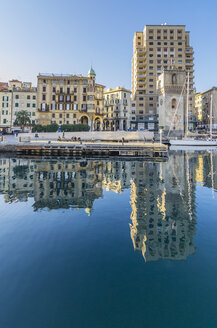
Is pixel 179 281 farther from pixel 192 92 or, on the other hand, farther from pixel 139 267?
pixel 192 92

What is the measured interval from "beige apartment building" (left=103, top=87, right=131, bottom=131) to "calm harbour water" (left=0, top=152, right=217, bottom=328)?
243 ft

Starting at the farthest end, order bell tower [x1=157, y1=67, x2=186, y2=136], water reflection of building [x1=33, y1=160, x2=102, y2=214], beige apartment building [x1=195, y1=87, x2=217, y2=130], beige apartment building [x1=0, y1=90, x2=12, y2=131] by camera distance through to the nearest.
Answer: beige apartment building [x1=195, y1=87, x2=217, y2=130]
beige apartment building [x1=0, y1=90, x2=12, y2=131]
bell tower [x1=157, y1=67, x2=186, y2=136]
water reflection of building [x1=33, y1=160, x2=102, y2=214]

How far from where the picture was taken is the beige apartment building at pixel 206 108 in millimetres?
93938

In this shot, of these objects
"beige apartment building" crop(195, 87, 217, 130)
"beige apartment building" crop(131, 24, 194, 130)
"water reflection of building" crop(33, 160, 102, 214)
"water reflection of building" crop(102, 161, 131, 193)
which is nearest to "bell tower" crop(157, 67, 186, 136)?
"beige apartment building" crop(131, 24, 194, 130)

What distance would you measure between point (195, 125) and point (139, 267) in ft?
331

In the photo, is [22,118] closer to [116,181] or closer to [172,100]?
[172,100]

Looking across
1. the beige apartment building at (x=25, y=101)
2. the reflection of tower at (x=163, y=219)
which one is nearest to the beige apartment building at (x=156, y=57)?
the beige apartment building at (x=25, y=101)

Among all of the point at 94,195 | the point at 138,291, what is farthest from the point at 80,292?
the point at 94,195

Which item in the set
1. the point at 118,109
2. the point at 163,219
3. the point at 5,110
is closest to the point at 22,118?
the point at 5,110

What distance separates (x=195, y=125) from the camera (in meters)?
100

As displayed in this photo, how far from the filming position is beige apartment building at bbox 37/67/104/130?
75312 mm

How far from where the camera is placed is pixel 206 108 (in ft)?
332

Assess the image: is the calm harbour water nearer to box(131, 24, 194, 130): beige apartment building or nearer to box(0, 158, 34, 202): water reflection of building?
box(0, 158, 34, 202): water reflection of building

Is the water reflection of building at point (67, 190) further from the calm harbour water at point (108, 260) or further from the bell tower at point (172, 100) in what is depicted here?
the bell tower at point (172, 100)
